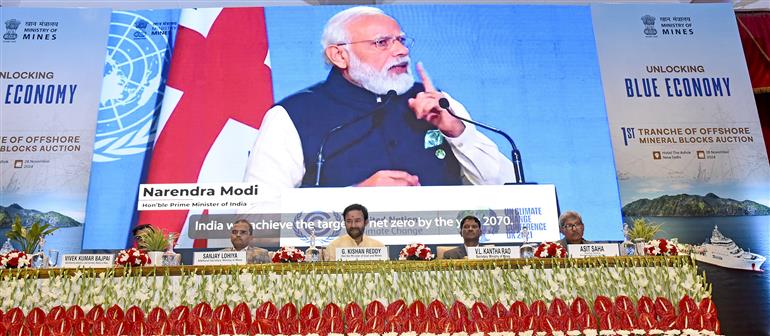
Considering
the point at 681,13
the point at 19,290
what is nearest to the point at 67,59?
the point at 19,290

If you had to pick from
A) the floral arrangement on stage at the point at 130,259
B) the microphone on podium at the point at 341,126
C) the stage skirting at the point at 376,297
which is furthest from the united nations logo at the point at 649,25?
the floral arrangement on stage at the point at 130,259

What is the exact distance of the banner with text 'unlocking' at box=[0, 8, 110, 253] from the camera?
4.98m

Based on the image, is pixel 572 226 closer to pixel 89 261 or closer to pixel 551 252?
pixel 551 252

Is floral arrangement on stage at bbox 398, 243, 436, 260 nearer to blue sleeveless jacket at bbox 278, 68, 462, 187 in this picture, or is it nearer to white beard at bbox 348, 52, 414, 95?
blue sleeveless jacket at bbox 278, 68, 462, 187

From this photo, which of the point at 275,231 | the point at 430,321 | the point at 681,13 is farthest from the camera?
the point at 681,13

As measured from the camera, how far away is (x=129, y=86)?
17.2 ft

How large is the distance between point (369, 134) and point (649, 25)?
9.32 ft

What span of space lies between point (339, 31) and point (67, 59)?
7.83ft

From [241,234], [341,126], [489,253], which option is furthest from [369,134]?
[489,253]

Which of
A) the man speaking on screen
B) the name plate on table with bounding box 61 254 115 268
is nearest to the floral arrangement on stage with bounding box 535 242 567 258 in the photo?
the name plate on table with bounding box 61 254 115 268

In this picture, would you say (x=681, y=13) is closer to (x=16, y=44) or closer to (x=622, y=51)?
(x=622, y=51)

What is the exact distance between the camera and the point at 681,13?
19.0ft

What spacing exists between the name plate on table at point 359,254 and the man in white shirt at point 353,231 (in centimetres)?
155

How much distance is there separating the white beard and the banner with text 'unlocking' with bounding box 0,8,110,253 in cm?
220
